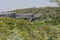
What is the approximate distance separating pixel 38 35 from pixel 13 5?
16.9 meters

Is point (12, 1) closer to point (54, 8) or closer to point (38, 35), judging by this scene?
point (54, 8)

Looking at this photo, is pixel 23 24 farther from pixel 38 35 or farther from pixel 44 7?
pixel 44 7

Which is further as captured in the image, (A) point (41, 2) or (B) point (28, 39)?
(A) point (41, 2)

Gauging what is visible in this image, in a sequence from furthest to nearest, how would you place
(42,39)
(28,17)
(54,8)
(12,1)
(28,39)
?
(12,1) < (54,8) < (28,17) < (42,39) < (28,39)

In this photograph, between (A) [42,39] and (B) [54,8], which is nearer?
(A) [42,39]

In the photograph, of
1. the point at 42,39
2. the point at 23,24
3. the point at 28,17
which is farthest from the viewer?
the point at 28,17

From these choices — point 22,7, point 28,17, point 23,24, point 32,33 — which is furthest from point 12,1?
point 32,33

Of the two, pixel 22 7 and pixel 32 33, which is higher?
pixel 32 33

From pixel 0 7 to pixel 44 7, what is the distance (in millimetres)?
5106

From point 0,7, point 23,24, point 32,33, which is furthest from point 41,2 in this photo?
point 32,33

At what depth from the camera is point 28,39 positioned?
28.6ft

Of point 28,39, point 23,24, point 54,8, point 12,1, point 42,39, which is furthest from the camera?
point 12,1

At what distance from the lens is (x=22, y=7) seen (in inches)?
1121

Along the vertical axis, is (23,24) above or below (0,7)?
above
